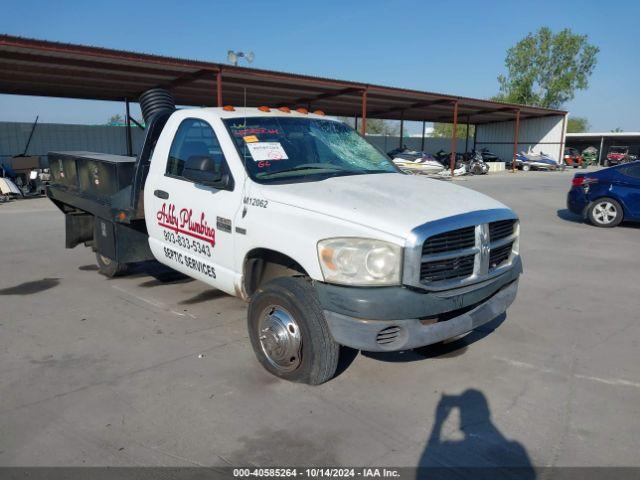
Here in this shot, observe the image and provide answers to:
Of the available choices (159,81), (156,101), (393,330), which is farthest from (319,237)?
(159,81)

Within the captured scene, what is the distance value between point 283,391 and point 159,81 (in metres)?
17.5

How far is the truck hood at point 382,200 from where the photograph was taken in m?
3.22

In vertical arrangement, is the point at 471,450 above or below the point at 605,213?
below

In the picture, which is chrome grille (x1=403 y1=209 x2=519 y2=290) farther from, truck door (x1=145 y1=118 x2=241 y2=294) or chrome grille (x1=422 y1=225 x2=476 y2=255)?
truck door (x1=145 y1=118 x2=241 y2=294)

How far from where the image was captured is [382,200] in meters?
3.52

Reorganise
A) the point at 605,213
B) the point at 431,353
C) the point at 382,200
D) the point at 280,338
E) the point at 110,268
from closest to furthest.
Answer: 1. the point at 382,200
2. the point at 280,338
3. the point at 431,353
4. the point at 110,268
5. the point at 605,213

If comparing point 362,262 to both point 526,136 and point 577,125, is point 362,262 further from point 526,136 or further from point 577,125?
point 577,125

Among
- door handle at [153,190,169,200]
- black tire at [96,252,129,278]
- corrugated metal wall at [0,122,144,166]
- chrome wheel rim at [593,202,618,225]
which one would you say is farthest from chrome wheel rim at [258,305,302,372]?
corrugated metal wall at [0,122,144,166]

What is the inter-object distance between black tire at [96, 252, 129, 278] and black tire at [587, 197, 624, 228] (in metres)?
9.70

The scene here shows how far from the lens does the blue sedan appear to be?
1059 cm

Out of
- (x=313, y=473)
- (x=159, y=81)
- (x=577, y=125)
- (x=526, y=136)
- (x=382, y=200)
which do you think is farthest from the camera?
(x=577, y=125)

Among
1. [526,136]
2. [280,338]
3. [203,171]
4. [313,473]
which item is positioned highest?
[526,136]

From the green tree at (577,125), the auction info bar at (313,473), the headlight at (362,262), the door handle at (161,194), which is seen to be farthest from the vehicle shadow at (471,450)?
the green tree at (577,125)

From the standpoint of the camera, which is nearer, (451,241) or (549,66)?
(451,241)
